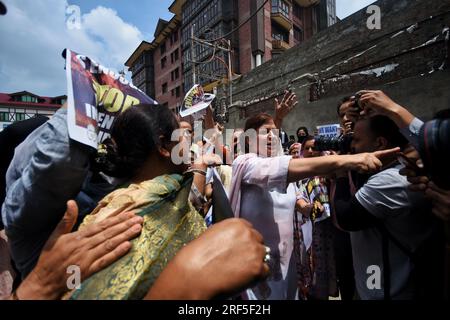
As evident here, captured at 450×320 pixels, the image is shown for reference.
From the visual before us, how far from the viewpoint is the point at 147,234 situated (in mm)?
729

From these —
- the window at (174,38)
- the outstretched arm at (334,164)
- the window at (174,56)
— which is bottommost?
the outstretched arm at (334,164)

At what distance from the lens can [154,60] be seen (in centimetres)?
3241

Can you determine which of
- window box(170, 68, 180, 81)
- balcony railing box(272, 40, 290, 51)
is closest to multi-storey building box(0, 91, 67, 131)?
window box(170, 68, 180, 81)

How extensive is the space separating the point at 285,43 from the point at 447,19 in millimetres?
15303

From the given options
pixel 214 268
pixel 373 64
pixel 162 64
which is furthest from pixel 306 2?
pixel 214 268

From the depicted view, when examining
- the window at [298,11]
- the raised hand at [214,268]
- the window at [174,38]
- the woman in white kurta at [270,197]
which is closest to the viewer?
the raised hand at [214,268]

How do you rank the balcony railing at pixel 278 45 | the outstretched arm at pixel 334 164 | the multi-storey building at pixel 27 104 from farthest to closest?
the multi-storey building at pixel 27 104 → the balcony railing at pixel 278 45 → the outstretched arm at pixel 334 164

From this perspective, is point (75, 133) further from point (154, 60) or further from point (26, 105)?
point (26, 105)

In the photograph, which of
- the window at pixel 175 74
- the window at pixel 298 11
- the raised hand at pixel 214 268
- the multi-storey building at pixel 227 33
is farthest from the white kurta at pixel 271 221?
the window at pixel 175 74

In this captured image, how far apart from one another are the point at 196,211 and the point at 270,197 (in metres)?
0.69

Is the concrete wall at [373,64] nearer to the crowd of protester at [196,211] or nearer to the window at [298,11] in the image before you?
the crowd of protester at [196,211]

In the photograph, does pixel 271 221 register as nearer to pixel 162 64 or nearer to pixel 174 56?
pixel 174 56

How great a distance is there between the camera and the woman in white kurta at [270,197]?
1253 millimetres
